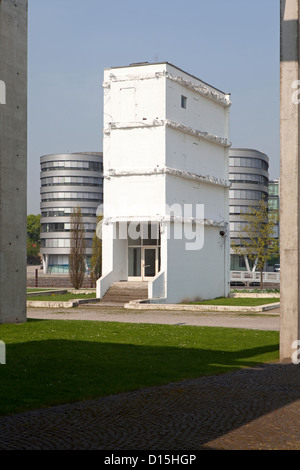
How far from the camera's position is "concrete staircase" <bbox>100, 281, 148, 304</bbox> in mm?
36969

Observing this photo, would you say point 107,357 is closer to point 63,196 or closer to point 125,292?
point 125,292

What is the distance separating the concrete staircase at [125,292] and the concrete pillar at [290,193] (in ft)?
74.9

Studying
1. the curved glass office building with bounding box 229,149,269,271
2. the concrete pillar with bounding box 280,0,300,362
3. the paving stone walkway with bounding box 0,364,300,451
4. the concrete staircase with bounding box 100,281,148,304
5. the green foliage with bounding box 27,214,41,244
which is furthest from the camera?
the green foliage with bounding box 27,214,41,244

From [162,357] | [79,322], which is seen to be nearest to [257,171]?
[79,322]

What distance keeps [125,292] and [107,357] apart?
23285 millimetres

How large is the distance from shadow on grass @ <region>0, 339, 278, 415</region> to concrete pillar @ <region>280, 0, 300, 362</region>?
42.3 inches

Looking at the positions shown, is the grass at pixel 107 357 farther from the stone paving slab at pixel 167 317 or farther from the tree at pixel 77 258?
the tree at pixel 77 258

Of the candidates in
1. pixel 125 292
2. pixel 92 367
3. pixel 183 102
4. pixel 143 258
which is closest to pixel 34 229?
pixel 143 258

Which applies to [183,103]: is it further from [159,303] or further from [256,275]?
[256,275]

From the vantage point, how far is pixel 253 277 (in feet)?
214

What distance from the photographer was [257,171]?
139m

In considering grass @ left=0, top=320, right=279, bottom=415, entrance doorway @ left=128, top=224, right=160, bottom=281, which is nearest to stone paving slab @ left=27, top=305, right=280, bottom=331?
grass @ left=0, top=320, right=279, bottom=415

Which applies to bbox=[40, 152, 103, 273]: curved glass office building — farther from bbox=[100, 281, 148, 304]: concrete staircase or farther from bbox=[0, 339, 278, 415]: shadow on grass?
bbox=[0, 339, 278, 415]: shadow on grass
